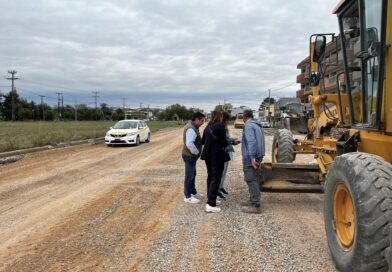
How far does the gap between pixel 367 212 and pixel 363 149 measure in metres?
1.46

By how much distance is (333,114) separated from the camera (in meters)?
7.93

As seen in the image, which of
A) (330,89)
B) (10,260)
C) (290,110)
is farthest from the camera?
(290,110)

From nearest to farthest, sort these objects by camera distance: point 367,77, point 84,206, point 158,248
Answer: point 367,77 → point 158,248 → point 84,206

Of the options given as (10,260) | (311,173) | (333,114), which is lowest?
(10,260)

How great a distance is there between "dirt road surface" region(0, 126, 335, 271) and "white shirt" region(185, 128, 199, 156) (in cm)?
106

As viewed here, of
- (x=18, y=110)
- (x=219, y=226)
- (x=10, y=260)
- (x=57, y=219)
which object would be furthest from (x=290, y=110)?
(x=18, y=110)

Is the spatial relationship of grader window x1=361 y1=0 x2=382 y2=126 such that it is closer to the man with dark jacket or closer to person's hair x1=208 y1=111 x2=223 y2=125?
person's hair x1=208 y1=111 x2=223 y2=125

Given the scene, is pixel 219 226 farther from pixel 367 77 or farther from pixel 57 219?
pixel 367 77

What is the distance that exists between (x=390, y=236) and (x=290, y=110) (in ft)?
35.2

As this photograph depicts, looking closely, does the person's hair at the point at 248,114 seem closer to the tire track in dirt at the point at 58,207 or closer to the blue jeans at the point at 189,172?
the blue jeans at the point at 189,172

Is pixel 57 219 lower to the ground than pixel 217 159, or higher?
lower

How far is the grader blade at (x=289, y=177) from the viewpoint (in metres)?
7.66

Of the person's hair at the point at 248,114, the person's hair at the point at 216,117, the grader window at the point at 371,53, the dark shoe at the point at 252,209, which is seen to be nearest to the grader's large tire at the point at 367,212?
the grader window at the point at 371,53

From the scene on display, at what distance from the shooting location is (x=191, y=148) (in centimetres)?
810
